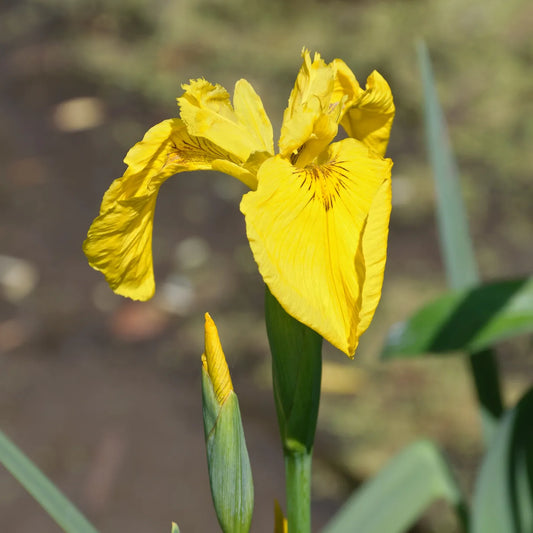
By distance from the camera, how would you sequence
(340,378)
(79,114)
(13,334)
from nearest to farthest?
(340,378), (13,334), (79,114)

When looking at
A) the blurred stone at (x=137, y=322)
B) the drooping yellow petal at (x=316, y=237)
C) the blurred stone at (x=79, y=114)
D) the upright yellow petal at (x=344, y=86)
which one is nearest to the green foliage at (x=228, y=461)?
the drooping yellow petal at (x=316, y=237)

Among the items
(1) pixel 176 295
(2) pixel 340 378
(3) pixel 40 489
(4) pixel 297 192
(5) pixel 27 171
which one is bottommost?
(2) pixel 340 378

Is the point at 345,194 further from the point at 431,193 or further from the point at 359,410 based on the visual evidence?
the point at 431,193

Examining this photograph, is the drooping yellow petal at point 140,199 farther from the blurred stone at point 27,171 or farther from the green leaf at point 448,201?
the blurred stone at point 27,171

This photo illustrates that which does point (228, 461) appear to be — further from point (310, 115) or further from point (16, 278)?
point (16, 278)

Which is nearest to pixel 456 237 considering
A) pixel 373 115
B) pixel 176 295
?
pixel 373 115

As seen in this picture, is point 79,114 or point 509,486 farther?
point 79,114

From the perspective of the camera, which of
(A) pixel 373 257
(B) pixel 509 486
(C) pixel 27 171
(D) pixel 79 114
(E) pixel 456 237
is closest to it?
(A) pixel 373 257

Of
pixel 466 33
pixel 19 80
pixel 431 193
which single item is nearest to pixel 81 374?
pixel 431 193
